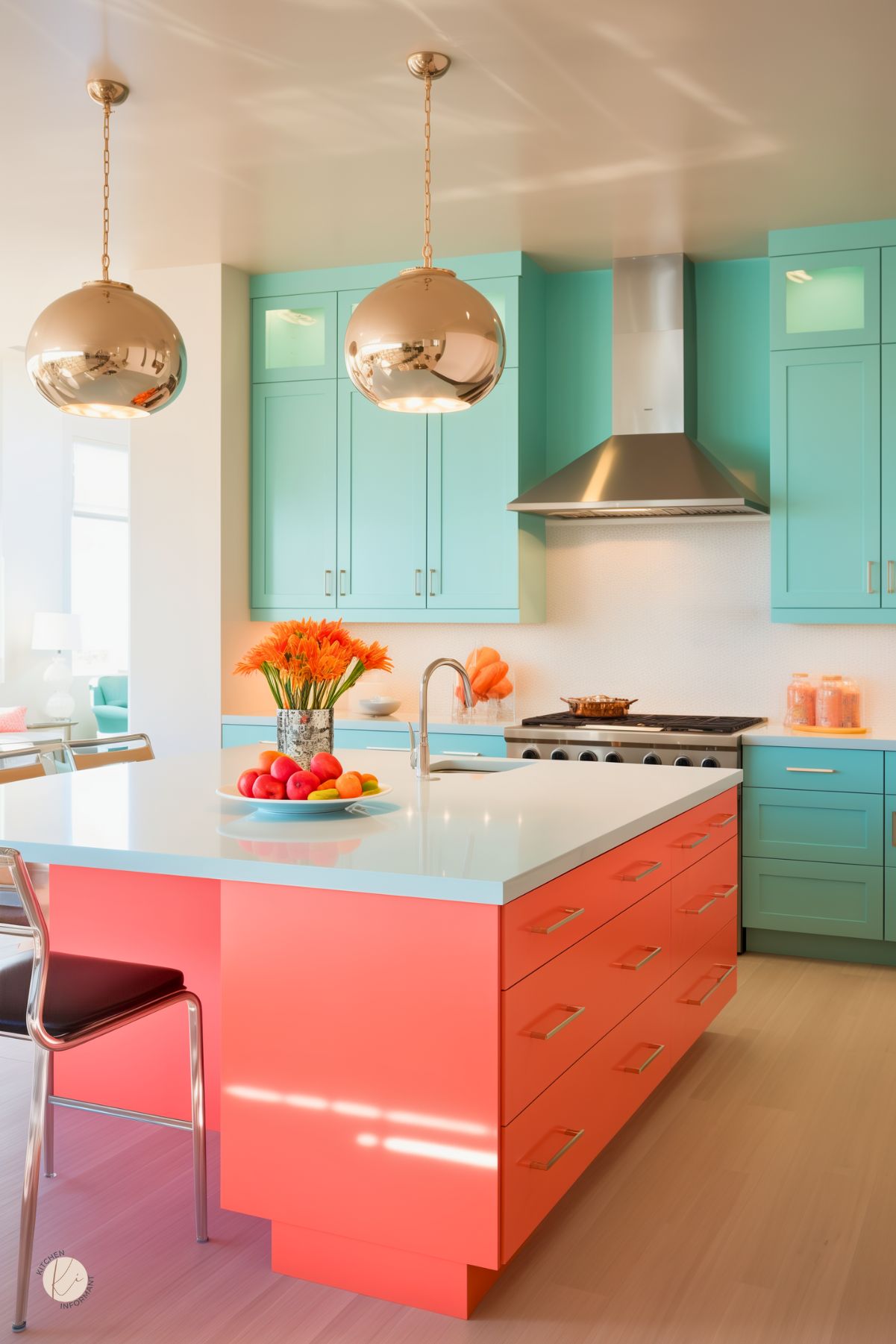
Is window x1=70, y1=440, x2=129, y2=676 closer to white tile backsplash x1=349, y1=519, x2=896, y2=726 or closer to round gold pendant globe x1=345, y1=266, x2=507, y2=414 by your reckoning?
white tile backsplash x1=349, y1=519, x2=896, y2=726

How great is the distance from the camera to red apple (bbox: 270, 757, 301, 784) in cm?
259

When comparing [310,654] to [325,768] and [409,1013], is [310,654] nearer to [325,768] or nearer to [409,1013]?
[325,768]

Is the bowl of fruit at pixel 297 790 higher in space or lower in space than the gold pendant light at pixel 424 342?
lower

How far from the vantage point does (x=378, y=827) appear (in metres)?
2.42

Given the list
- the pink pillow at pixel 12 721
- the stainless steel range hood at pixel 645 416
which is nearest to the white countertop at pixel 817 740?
the stainless steel range hood at pixel 645 416

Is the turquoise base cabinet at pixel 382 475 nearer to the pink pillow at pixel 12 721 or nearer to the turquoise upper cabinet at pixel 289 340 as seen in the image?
the turquoise upper cabinet at pixel 289 340

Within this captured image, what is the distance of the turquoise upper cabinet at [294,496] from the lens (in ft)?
17.2

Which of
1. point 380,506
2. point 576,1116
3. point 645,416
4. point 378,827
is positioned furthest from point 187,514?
point 576,1116

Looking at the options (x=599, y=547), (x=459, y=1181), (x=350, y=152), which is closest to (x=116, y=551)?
(x=599, y=547)

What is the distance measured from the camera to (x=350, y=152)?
12.5 ft

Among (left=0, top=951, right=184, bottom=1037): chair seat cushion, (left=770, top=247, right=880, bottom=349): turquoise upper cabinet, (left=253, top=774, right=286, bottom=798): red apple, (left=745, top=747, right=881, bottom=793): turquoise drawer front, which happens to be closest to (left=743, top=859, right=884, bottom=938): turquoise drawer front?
(left=745, top=747, right=881, bottom=793): turquoise drawer front

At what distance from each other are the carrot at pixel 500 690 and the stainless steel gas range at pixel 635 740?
22 centimetres

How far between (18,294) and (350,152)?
7.46ft

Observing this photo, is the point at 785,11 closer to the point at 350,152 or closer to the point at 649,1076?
the point at 350,152
